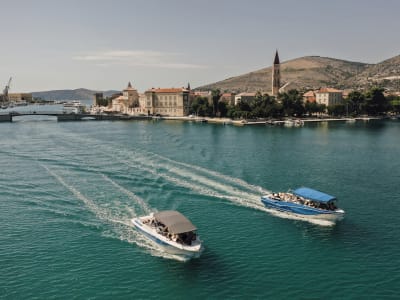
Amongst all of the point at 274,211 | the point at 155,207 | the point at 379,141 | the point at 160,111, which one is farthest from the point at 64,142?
the point at 160,111

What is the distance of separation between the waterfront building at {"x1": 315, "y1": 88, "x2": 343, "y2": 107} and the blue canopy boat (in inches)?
5706

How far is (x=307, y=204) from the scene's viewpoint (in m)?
36.9

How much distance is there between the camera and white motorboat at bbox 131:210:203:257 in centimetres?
2839

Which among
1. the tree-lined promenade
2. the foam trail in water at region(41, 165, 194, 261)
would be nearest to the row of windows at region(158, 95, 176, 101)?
the tree-lined promenade

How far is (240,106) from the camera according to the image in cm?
15588

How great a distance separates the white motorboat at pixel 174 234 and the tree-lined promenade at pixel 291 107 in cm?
12177

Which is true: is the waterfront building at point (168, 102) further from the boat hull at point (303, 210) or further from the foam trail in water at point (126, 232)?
the boat hull at point (303, 210)

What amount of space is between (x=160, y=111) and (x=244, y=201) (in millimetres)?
148262

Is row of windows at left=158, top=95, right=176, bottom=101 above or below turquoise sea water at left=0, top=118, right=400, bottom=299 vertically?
above

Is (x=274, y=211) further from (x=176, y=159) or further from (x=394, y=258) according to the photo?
(x=176, y=159)

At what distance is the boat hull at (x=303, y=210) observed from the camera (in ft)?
115

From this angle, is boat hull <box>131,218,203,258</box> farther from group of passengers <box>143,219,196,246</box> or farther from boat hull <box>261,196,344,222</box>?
boat hull <box>261,196,344,222</box>

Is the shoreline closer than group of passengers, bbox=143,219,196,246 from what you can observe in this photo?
No

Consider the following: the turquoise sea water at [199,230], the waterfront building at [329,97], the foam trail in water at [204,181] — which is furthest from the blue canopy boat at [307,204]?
the waterfront building at [329,97]
